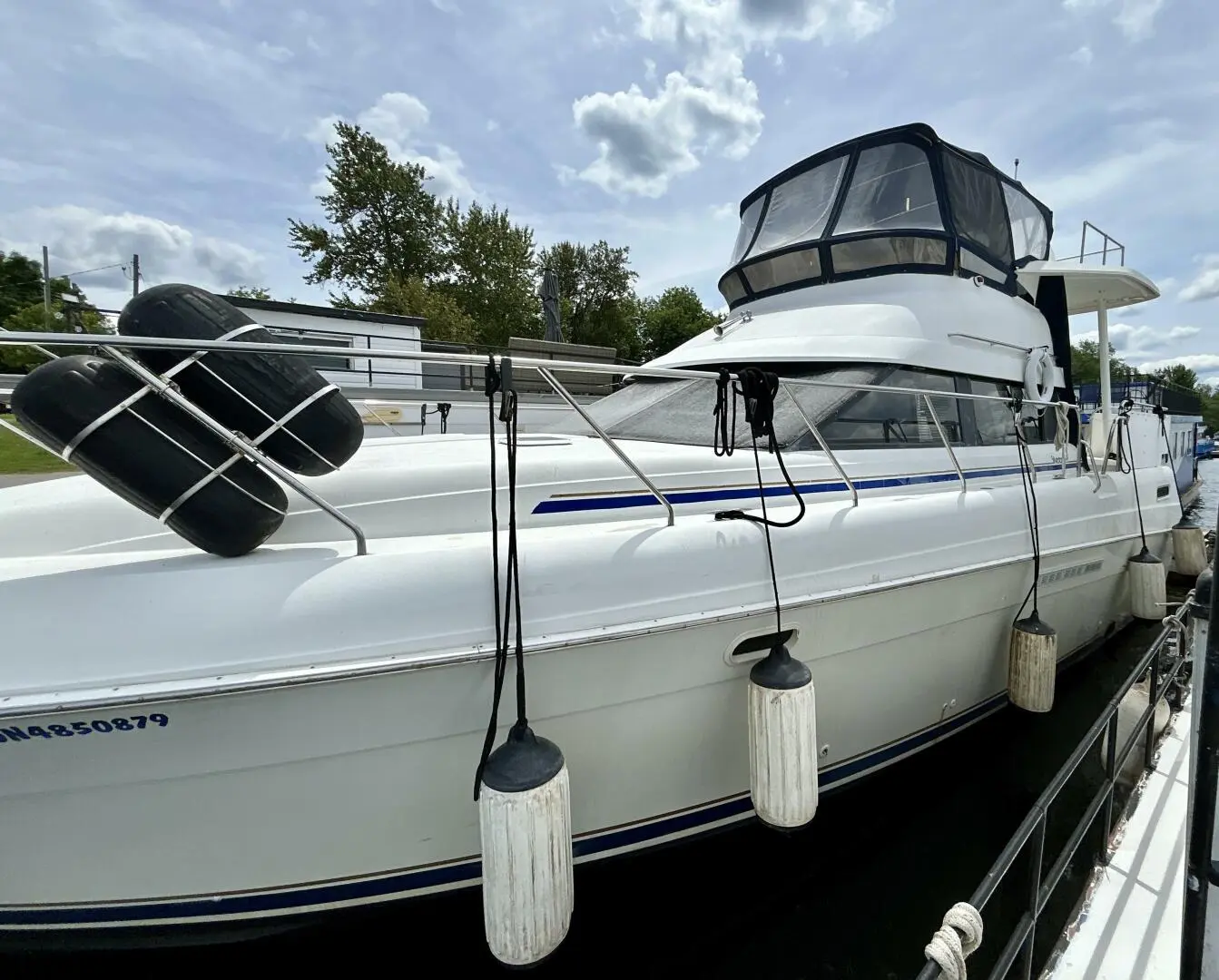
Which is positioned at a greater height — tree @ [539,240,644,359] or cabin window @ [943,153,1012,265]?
tree @ [539,240,644,359]

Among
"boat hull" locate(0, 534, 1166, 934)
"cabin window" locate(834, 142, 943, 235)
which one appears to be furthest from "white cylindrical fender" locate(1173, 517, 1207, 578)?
"boat hull" locate(0, 534, 1166, 934)

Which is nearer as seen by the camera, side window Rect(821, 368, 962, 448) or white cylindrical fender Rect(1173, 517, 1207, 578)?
side window Rect(821, 368, 962, 448)

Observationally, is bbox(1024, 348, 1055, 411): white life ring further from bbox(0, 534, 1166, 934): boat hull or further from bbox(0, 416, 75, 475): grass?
bbox(0, 416, 75, 475): grass

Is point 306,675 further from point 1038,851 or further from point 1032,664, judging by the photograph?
point 1032,664

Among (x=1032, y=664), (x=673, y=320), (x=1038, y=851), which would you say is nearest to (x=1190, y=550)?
(x=1032, y=664)

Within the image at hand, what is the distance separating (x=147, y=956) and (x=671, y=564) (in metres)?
2.25

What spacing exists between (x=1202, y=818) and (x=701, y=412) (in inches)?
106

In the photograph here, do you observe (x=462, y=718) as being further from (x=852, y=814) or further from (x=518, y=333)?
(x=518, y=333)

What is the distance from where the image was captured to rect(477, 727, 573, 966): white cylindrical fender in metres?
1.58

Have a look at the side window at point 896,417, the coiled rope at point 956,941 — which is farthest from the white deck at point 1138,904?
the side window at point 896,417

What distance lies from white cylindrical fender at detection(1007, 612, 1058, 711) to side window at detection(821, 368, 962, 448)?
1.12 meters

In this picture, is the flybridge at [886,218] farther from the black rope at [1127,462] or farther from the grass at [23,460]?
the grass at [23,460]

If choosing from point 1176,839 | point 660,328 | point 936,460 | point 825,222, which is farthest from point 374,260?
point 1176,839

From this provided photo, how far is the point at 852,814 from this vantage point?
297 centimetres
